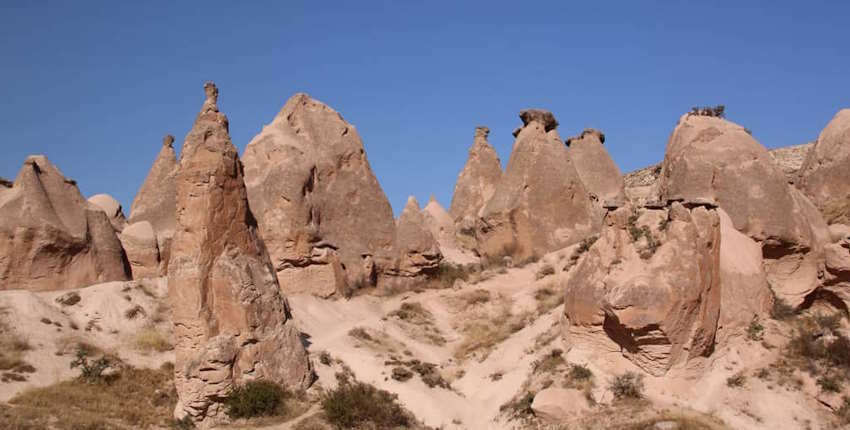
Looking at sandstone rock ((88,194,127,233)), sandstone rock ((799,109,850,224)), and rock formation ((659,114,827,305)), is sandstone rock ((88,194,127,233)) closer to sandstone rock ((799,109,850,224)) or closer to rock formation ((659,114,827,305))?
rock formation ((659,114,827,305))

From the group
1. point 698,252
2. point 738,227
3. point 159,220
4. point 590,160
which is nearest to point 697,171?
point 738,227

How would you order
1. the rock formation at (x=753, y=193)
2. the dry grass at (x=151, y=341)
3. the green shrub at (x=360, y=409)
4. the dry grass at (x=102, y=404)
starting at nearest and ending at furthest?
the dry grass at (x=102, y=404), the green shrub at (x=360, y=409), the rock formation at (x=753, y=193), the dry grass at (x=151, y=341)

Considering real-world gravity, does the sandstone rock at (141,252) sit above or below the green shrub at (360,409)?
above

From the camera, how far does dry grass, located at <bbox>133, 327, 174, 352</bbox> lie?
16172mm

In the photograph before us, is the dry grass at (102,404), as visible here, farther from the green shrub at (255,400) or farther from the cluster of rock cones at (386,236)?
the green shrub at (255,400)

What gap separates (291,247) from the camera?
1978 cm

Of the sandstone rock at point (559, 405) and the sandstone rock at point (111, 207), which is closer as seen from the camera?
the sandstone rock at point (559, 405)

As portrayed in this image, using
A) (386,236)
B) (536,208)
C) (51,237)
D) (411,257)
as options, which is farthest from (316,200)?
(51,237)

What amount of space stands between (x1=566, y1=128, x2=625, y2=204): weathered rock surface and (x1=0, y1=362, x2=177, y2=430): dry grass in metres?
14.9

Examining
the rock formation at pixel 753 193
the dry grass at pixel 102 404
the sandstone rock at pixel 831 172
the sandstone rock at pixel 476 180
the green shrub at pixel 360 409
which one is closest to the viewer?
the dry grass at pixel 102 404

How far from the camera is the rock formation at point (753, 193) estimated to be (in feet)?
51.1

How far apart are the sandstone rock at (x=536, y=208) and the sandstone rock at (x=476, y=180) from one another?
8367mm

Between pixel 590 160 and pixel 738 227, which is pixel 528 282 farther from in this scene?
pixel 590 160

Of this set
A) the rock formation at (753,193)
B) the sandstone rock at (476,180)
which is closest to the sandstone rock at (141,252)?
the rock formation at (753,193)
